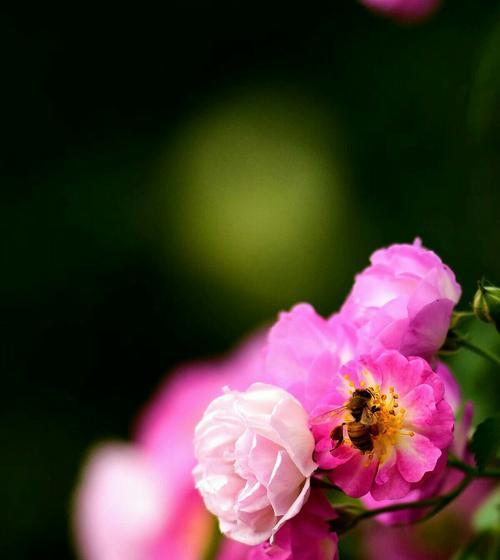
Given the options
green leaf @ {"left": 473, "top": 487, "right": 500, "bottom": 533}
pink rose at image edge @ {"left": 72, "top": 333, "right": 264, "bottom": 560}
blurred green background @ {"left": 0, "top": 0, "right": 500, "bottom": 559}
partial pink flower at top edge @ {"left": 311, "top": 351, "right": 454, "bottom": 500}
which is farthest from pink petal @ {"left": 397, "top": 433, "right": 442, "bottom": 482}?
blurred green background @ {"left": 0, "top": 0, "right": 500, "bottom": 559}

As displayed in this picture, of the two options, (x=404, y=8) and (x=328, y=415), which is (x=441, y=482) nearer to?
(x=328, y=415)

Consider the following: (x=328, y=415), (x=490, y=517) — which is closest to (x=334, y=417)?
(x=328, y=415)

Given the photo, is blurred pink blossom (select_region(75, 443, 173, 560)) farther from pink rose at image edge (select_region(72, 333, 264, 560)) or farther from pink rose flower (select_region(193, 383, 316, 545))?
pink rose flower (select_region(193, 383, 316, 545))

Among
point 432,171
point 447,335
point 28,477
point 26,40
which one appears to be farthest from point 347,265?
point 447,335

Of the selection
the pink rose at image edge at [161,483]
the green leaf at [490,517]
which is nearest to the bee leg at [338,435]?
the green leaf at [490,517]

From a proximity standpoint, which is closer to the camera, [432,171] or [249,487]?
[249,487]

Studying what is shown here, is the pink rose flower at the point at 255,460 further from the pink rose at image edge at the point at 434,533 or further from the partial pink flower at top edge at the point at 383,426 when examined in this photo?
the pink rose at image edge at the point at 434,533

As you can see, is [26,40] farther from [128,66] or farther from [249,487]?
[249,487]
